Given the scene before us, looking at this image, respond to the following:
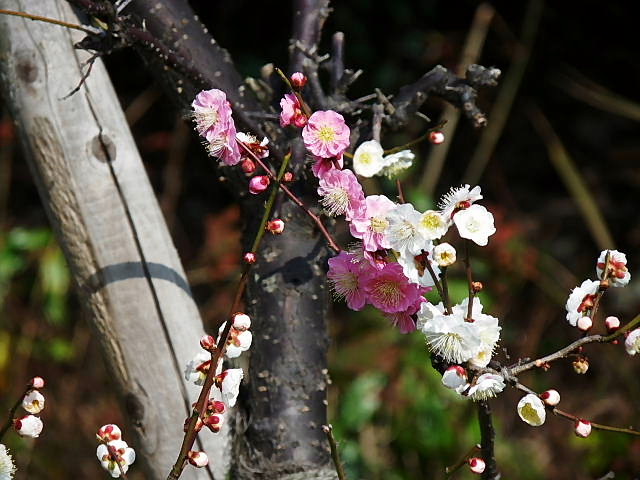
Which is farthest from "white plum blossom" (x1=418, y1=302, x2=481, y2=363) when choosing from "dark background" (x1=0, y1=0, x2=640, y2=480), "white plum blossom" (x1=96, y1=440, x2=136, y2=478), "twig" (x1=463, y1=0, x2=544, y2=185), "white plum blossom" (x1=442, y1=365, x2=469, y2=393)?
"twig" (x1=463, y1=0, x2=544, y2=185)

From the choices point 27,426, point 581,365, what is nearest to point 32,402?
point 27,426

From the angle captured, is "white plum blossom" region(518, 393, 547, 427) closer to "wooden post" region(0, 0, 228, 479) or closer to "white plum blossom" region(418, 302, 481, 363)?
"white plum blossom" region(418, 302, 481, 363)

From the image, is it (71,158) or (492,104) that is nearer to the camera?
(71,158)

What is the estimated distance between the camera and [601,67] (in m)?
2.84

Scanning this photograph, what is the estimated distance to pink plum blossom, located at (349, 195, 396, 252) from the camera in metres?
0.71

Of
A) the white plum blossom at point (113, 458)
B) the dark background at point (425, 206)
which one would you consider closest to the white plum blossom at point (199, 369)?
the white plum blossom at point (113, 458)

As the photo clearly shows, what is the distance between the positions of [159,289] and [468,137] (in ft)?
6.90

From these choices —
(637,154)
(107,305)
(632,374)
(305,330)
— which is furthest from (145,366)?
(637,154)

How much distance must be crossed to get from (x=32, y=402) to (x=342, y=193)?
0.37m

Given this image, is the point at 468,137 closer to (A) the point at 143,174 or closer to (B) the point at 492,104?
(B) the point at 492,104

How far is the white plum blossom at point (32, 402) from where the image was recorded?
751 millimetres

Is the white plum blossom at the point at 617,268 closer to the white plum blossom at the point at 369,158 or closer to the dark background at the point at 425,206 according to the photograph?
the white plum blossom at the point at 369,158

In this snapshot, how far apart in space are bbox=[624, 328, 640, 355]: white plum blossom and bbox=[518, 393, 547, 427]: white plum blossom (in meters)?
0.10

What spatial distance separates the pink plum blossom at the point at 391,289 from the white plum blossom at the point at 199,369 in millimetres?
169
